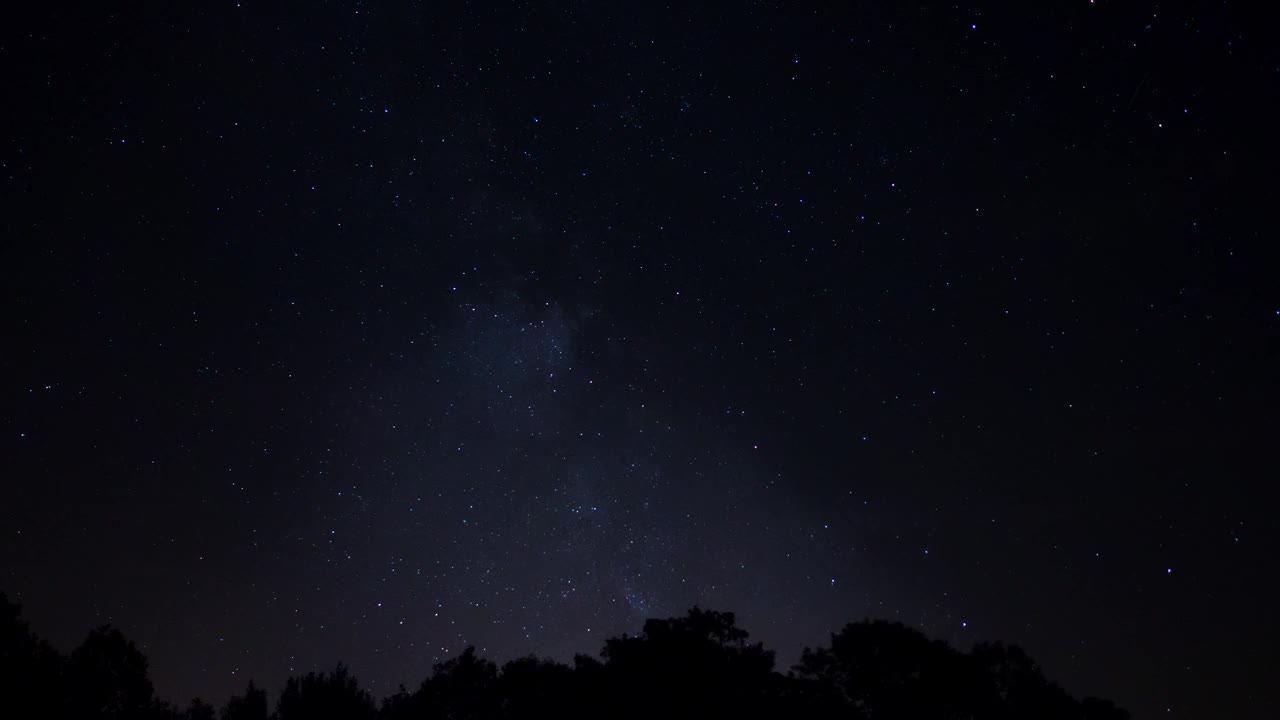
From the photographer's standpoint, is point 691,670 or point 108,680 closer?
point 691,670

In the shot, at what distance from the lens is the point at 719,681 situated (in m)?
20.5

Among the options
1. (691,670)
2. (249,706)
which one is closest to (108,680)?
(249,706)

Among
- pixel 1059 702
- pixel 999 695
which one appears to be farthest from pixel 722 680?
pixel 1059 702

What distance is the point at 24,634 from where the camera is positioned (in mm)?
21078

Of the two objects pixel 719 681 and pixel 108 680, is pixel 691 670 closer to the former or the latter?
pixel 719 681

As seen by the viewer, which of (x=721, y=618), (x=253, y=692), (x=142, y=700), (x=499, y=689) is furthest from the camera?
(x=253, y=692)

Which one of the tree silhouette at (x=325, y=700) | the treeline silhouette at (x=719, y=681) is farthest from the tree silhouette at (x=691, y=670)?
the tree silhouette at (x=325, y=700)

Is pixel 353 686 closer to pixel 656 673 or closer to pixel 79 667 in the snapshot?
pixel 79 667

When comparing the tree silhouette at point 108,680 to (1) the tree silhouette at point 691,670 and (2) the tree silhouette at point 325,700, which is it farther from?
(1) the tree silhouette at point 691,670

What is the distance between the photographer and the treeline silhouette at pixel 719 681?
2014cm

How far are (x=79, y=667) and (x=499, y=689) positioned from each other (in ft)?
45.9

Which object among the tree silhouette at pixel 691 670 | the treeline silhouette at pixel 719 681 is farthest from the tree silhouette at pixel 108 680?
the tree silhouette at pixel 691 670

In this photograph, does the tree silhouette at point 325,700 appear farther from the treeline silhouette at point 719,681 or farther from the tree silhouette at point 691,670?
the tree silhouette at point 691,670

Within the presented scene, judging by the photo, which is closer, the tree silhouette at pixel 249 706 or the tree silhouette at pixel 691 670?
the tree silhouette at pixel 691 670
